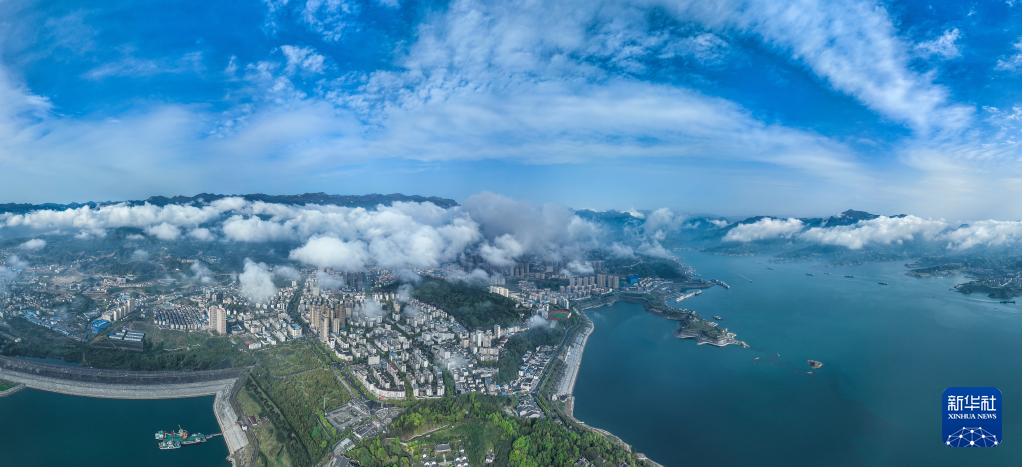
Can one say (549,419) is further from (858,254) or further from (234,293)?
(858,254)

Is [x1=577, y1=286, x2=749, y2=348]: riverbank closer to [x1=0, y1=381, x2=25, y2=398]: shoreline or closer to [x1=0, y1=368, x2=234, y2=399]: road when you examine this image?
[x1=0, y1=368, x2=234, y2=399]: road

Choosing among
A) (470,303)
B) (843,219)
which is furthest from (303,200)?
(843,219)

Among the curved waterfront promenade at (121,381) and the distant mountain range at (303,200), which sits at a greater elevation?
the distant mountain range at (303,200)

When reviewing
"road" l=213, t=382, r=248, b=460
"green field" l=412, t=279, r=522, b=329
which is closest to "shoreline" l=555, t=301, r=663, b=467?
"green field" l=412, t=279, r=522, b=329

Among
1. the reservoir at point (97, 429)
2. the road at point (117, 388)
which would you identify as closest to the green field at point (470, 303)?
the road at point (117, 388)

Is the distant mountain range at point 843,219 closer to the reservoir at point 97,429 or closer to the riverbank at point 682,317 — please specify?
the riverbank at point 682,317
